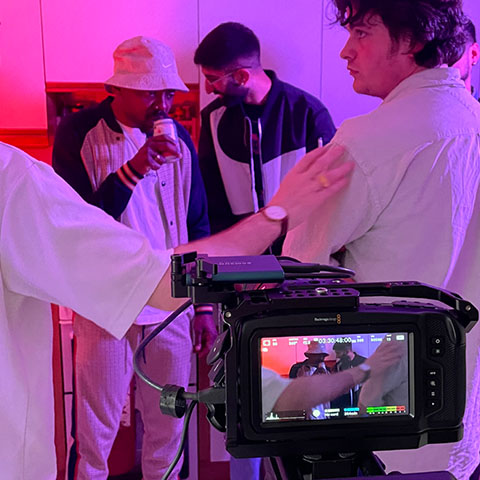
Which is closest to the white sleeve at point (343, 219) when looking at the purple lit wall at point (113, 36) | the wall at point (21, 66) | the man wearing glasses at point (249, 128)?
the man wearing glasses at point (249, 128)

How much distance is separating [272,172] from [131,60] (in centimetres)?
63

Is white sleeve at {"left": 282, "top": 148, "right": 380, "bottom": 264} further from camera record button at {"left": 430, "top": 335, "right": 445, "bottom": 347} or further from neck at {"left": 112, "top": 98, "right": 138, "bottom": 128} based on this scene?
neck at {"left": 112, "top": 98, "right": 138, "bottom": 128}

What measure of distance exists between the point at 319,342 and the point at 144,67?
5.25 ft

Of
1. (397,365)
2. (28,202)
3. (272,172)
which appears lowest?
(272,172)

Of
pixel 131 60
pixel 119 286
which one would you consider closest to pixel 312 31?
pixel 131 60

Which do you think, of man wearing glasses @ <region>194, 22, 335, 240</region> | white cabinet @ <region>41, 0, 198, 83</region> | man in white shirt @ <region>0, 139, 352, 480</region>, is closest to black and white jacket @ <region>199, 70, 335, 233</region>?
man wearing glasses @ <region>194, 22, 335, 240</region>

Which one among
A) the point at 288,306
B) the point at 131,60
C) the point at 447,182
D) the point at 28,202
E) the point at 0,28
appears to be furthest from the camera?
the point at 0,28

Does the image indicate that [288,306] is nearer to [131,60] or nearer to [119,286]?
[119,286]

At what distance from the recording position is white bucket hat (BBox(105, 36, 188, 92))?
201cm

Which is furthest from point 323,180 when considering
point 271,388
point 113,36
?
point 113,36

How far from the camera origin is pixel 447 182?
116 centimetres

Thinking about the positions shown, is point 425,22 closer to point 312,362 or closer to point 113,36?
point 312,362

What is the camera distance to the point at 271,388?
0.62 m

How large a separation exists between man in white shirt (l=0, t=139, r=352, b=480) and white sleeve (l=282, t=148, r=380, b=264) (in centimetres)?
30
